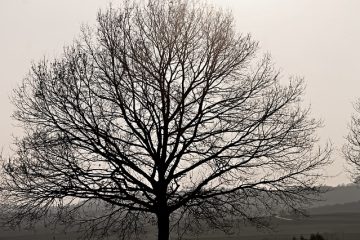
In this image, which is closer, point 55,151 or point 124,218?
point 55,151

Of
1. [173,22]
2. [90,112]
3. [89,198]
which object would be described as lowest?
[89,198]

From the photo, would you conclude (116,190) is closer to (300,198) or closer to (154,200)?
(154,200)

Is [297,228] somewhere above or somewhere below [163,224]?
above

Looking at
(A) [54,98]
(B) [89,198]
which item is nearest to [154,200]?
(B) [89,198]

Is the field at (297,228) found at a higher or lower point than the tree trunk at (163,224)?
higher

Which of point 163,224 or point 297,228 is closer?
point 163,224

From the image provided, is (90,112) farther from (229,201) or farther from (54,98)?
(229,201)

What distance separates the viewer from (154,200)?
566 inches

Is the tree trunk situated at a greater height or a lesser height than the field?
lesser

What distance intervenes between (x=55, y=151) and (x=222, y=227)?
5170 millimetres

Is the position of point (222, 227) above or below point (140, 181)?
below

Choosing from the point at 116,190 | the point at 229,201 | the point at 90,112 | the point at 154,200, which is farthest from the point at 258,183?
the point at 90,112

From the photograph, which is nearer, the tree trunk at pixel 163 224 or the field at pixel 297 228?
the tree trunk at pixel 163 224

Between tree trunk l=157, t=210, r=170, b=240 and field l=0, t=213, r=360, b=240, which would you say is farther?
field l=0, t=213, r=360, b=240
